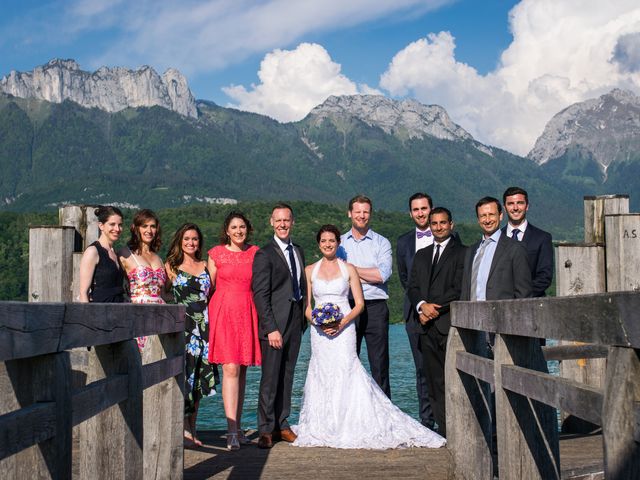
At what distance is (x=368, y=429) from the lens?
24.3 feet

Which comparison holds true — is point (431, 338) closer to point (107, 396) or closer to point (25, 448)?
point (107, 396)

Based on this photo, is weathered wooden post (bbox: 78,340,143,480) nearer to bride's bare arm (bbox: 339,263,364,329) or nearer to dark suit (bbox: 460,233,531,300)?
dark suit (bbox: 460,233,531,300)

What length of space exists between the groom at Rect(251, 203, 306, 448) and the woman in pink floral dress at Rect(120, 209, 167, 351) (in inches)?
34.7

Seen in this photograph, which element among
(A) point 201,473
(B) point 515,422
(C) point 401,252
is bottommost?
(A) point 201,473

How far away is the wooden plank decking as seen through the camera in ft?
19.8

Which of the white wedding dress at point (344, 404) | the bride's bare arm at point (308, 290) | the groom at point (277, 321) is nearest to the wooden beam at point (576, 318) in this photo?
the white wedding dress at point (344, 404)

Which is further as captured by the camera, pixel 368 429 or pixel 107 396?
pixel 368 429

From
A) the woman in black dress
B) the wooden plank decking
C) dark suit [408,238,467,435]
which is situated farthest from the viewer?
dark suit [408,238,467,435]

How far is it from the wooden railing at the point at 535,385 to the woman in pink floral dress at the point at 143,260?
2600 mm

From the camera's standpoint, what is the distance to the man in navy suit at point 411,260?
776 cm

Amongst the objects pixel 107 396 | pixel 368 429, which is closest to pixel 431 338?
pixel 368 429

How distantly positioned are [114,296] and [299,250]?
1913mm

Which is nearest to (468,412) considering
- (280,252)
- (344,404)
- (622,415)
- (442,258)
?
(442,258)

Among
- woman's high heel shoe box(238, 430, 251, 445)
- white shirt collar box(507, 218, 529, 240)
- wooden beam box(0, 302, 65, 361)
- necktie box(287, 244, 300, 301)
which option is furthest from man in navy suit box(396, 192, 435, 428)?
wooden beam box(0, 302, 65, 361)
